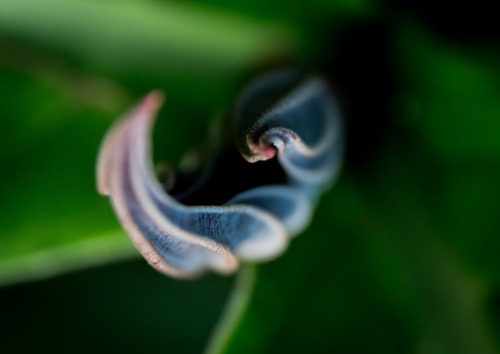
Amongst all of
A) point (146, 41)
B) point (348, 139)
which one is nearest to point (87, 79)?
point (146, 41)

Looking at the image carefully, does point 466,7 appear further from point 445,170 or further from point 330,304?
point 330,304

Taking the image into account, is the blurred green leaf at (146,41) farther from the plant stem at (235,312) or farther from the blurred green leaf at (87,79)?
the plant stem at (235,312)

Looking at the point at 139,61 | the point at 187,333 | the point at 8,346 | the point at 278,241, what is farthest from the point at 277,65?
the point at 8,346

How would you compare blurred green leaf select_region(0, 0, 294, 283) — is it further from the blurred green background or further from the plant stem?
the plant stem

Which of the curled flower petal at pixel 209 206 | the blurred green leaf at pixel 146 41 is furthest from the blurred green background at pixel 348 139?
the curled flower petal at pixel 209 206

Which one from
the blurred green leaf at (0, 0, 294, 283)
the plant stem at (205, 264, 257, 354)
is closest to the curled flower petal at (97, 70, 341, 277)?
the plant stem at (205, 264, 257, 354)

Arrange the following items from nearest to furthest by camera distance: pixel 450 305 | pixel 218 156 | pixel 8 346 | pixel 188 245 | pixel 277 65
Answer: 1. pixel 188 245
2. pixel 218 156
3. pixel 450 305
4. pixel 277 65
5. pixel 8 346
